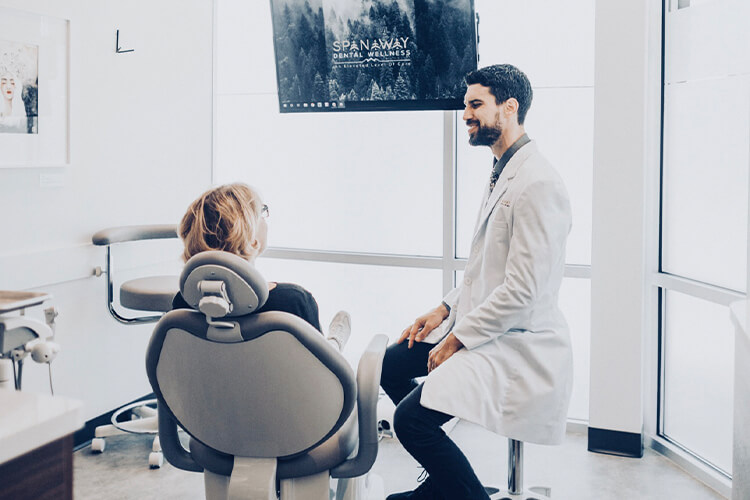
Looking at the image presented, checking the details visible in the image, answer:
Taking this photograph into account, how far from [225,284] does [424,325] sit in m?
1.02

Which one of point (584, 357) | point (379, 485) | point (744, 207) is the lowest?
point (379, 485)

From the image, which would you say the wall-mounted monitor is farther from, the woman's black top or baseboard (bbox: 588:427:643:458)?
the woman's black top

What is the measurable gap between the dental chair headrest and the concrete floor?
4.49ft

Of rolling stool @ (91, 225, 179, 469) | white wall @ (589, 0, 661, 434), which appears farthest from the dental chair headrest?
white wall @ (589, 0, 661, 434)

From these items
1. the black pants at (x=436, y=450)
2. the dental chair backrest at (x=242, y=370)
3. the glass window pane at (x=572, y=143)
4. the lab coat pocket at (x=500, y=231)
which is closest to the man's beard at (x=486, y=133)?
the lab coat pocket at (x=500, y=231)

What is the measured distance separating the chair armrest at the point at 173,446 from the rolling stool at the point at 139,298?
3.43 ft

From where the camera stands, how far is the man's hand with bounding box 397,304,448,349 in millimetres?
2648

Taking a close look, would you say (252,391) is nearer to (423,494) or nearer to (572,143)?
(423,494)

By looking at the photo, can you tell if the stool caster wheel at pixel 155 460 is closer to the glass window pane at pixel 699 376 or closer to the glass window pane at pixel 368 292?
the glass window pane at pixel 368 292

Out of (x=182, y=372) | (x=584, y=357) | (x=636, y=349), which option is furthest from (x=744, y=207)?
(x=182, y=372)

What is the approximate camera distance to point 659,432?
3.41 meters

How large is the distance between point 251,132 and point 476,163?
1325mm

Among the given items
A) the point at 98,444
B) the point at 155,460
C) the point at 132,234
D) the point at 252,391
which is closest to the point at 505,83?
the point at 252,391

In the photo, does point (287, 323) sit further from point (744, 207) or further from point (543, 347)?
point (744, 207)
